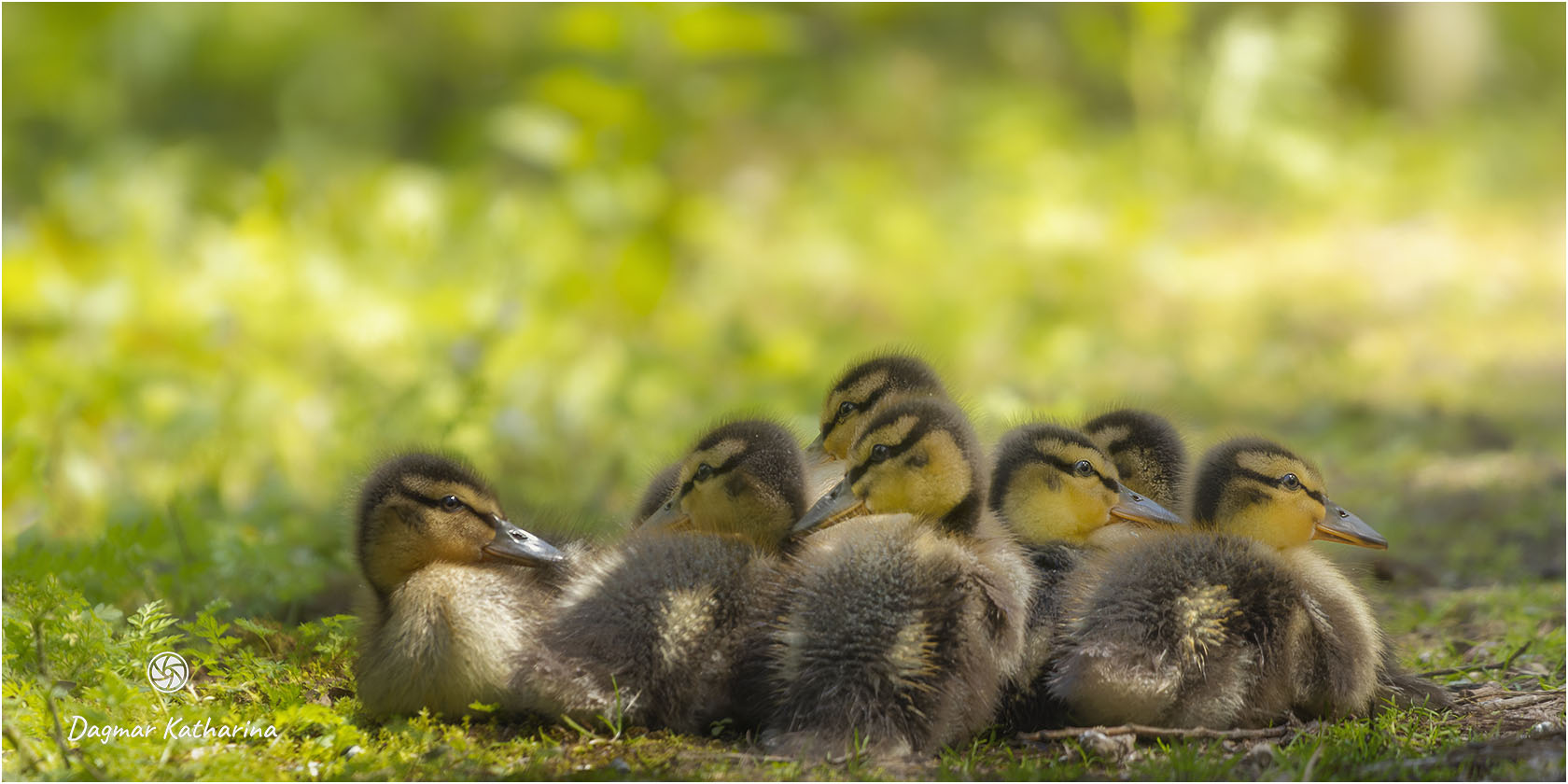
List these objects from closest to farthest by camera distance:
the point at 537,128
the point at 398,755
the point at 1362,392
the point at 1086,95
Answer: the point at 398,755
the point at 1362,392
the point at 537,128
the point at 1086,95

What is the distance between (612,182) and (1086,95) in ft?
25.8

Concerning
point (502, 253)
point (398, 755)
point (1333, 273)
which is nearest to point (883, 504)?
point (398, 755)

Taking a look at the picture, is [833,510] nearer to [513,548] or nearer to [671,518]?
[671,518]

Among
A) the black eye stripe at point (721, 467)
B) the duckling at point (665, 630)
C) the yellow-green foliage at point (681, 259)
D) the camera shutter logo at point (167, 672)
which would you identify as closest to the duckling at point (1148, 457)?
the yellow-green foliage at point (681, 259)

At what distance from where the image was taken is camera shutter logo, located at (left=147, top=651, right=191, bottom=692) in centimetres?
369

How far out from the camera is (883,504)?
3.66m

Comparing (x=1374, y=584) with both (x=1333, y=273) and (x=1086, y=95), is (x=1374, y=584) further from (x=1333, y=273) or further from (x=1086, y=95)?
(x=1086, y=95)

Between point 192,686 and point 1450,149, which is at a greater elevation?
point 1450,149

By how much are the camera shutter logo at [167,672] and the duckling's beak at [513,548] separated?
0.84 metres

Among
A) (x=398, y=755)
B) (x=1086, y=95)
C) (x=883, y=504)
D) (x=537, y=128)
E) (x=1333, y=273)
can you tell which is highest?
(x=1086, y=95)

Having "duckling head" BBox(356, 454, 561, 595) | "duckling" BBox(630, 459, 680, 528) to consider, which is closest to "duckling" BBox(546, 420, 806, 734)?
"duckling head" BBox(356, 454, 561, 595)

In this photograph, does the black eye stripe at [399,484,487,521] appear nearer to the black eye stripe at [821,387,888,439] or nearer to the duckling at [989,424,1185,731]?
the black eye stripe at [821,387,888,439]

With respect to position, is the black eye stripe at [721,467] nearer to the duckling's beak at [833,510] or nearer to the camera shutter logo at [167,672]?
the duckling's beak at [833,510]

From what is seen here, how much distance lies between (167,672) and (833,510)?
180 centimetres
